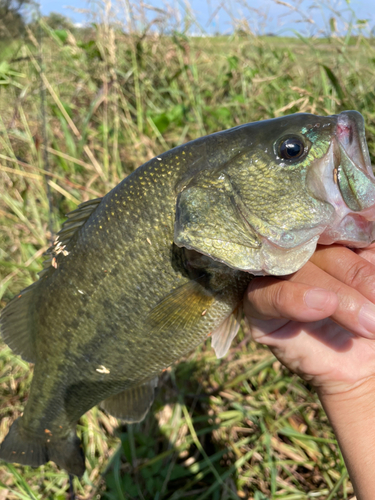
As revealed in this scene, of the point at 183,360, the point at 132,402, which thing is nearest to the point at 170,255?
the point at 132,402

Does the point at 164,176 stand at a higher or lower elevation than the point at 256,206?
higher

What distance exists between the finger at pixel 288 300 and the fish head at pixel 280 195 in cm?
6

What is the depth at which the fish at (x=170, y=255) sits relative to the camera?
1139 millimetres

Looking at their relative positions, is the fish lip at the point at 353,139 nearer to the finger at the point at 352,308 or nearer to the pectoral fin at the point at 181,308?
the finger at the point at 352,308

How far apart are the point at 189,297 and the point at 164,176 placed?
432 millimetres

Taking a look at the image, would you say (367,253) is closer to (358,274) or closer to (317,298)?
(358,274)

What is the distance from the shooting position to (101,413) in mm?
2332

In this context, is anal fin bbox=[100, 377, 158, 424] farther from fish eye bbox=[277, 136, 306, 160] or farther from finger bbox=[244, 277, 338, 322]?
fish eye bbox=[277, 136, 306, 160]

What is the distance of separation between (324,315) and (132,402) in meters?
1.03

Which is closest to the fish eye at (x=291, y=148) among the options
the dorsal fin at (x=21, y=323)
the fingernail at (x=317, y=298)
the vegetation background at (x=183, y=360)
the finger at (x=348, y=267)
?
the finger at (x=348, y=267)

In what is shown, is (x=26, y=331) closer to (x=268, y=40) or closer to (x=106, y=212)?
(x=106, y=212)

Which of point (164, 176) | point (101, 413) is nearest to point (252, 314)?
point (164, 176)

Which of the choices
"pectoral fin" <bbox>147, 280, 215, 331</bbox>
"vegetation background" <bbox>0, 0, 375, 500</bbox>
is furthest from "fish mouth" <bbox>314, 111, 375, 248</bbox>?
"vegetation background" <bbox>0, 0, 375, 500</bbox>

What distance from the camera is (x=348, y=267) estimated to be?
111cm
